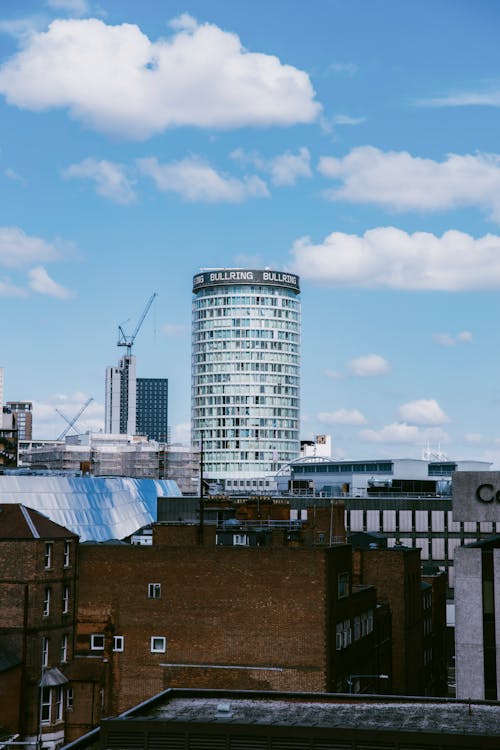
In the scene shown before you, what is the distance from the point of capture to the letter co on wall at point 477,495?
6278cm

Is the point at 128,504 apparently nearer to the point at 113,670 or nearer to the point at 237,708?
the point at 113,670

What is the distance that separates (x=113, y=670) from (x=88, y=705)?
280 centimetres

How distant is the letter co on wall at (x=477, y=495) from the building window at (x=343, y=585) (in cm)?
1480

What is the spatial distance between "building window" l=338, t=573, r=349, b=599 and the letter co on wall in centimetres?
1480

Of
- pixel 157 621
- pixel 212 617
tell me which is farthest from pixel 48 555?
pixel 212 617

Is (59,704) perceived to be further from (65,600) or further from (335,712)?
(335,712)

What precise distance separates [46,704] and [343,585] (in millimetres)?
21994

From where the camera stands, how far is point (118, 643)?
72.9 metres

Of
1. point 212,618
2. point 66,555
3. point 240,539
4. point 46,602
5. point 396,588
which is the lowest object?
point 212,618

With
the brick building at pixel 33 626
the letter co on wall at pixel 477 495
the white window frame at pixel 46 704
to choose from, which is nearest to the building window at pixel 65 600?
the brick building at pixel 33 626

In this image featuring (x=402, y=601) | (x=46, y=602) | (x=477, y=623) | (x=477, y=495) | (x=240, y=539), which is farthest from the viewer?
(x=402, y=601)

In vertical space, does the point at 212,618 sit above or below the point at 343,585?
below

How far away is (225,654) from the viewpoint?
70.6 metres

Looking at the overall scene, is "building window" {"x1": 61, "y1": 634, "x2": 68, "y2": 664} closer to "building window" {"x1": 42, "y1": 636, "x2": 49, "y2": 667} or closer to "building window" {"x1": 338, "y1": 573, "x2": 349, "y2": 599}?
"building window" {"x1": 42, "y1": 636, "x2": 49, "y2": 667}
